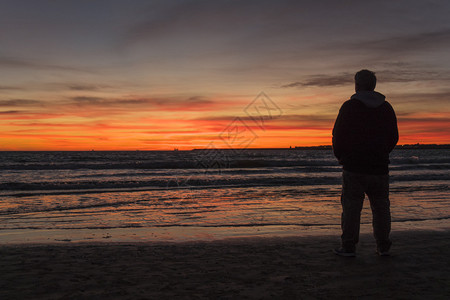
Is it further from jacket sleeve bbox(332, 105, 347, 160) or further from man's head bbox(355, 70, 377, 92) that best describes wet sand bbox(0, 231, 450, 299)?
man's head bbox(355, 70, 377, 92)

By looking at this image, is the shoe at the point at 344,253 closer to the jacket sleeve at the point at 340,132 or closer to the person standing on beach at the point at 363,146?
the person standing on beach at the point at 363,146

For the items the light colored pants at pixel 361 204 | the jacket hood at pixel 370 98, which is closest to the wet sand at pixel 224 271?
the light colored pants at pixel 361 204

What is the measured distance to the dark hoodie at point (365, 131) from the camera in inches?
161

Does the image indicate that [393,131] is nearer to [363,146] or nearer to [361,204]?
[363,146]

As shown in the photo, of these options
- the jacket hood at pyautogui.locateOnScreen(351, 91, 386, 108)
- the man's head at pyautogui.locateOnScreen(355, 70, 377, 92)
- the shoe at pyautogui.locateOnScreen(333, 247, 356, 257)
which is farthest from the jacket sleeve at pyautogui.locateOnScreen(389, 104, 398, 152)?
the shoe at pyautogui.locateOnScreen(333, 247, 356, 257)

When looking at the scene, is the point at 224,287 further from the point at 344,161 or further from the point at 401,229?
the point at 401,229

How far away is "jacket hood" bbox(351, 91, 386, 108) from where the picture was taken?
4.09 meters

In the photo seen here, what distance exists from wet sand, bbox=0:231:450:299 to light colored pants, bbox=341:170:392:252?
0.80ft

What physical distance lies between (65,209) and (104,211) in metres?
1.25

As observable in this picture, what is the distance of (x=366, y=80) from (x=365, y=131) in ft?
1.88

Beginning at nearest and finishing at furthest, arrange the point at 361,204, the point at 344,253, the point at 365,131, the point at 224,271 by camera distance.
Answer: the point at 224,271, the point at 365,131, the point at 361,204, the point at 344,253

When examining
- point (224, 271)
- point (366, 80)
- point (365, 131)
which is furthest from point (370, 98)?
point (224, 271)

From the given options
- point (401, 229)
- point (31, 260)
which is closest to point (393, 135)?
point (401, 229)

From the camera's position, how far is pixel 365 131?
4.08m
